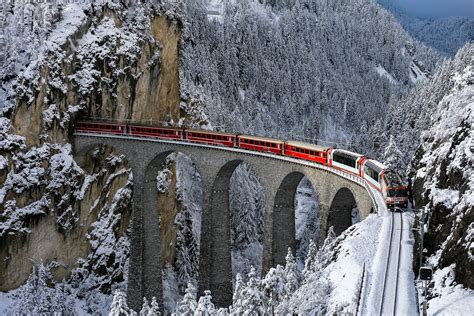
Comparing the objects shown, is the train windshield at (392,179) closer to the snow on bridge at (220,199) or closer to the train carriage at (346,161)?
the snow on bridge at (220,199)

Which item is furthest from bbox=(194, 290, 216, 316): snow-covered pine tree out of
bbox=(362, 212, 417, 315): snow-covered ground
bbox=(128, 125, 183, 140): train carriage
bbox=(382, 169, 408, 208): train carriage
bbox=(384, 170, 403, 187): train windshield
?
bbox=(128, 125, 183, 140): train carriage

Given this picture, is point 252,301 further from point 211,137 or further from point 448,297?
point 211,137

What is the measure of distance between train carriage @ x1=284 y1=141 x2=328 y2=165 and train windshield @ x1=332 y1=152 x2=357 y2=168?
1191 mm

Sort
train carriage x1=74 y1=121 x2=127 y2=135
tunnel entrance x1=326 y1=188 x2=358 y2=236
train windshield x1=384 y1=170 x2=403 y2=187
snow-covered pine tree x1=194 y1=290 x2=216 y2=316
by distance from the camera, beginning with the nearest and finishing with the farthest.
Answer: snow-covered pine tree x1=194 y1=290 x2=216 y2=316 < train windshield x1=384 y1=170 x2=403 y2=187 < tunnel entrance x1=326 y1=188 x2=358 y2=236 < train carriage x1=74 y1=121 x2=127 y2=135

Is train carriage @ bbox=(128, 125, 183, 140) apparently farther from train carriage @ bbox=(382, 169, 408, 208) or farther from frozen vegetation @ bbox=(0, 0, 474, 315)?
train carriage @ bbox=(382, 169, 408, 208)

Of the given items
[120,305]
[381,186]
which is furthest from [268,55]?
[120,305]

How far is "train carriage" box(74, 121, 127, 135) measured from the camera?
186ft

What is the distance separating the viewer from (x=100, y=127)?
2288 inches

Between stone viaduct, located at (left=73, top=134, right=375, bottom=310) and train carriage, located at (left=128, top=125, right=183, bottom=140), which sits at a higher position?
train carriage, located at (left=128, top=125, right=183, bottom=140)

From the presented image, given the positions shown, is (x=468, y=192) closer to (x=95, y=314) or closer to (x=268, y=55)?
(x=95, y=314)

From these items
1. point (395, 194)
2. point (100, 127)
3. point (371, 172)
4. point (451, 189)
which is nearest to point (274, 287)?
point (395, 194)

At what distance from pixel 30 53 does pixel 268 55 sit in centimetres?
11238

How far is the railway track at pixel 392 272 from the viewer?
73.8 feet

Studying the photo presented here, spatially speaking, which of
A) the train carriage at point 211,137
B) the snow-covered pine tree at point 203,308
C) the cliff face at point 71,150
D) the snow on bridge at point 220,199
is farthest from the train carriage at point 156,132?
the snow-covered pine tree at point 203,308
